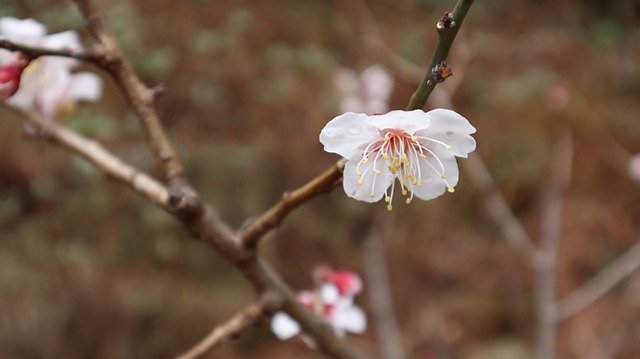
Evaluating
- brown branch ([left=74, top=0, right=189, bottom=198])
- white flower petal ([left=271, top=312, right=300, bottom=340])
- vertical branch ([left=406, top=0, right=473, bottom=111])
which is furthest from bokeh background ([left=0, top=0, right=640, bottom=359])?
vertical branch ([left=406, top=0, right=473, bottom=111])

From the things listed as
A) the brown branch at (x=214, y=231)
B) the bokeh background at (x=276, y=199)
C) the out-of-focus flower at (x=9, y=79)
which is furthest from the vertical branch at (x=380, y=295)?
the out-of-focus flower at (x=9, y=79)

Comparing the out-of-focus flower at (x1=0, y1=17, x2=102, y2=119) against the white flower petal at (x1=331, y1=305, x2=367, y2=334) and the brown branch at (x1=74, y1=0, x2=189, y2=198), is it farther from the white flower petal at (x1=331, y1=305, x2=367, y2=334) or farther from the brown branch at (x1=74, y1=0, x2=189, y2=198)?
the white flower petal at (x1=331, y1=305, x2=367, y2=334)

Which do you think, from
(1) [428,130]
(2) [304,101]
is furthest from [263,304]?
(2) [304,101]

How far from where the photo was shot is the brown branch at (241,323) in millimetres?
479

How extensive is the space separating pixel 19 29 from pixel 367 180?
1.24 feet

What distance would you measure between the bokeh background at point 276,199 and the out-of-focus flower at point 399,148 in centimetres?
135

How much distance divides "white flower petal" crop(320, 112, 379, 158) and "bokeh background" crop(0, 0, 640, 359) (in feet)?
4.60

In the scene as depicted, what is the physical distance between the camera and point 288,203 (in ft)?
1.32

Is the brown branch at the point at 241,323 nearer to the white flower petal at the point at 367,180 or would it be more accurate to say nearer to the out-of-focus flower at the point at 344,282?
the white flower petal at the point at 367,180

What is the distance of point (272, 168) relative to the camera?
2096 mm

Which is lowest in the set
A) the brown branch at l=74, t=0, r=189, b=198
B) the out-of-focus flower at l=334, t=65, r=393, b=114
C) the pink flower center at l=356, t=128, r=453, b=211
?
the pink flower center at l=356, t=128, r=453, b=211

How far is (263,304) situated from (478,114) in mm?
1930

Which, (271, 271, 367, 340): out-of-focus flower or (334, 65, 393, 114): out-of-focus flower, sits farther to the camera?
(334, 65, 393, 114): out-of-focus flower

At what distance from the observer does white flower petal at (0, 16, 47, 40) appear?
528 millimetres
